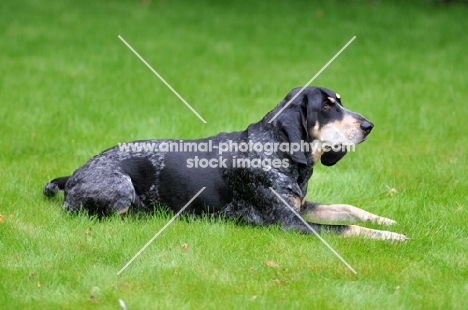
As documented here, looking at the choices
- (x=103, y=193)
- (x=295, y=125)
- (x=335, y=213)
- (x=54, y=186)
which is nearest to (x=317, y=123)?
(x=295, y=125)

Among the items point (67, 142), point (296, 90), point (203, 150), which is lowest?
point (67, 142)

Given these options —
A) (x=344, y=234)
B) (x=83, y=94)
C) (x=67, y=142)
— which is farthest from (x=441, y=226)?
(x=83, y=94)

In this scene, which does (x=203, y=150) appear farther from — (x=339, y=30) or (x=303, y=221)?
(x=339, y=30)

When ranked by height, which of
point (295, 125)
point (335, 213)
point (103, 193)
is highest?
point (295, 125)

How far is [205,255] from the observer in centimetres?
652

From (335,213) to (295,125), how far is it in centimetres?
108

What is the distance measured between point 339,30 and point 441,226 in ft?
38.9

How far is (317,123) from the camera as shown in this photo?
286 inches

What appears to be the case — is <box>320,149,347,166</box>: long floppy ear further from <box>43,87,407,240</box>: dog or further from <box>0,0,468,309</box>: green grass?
<box>0,0,468,309</box>: green grass

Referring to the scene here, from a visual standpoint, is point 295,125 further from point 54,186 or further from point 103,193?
point 54,186

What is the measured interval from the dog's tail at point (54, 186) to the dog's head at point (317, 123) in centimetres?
239

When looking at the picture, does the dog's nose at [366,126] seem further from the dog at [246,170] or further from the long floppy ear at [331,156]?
the long floppy ear at [331,156]

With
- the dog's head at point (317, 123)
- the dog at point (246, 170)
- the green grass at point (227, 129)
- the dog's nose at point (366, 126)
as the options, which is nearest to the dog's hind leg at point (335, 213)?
the dog at point (246, 170)

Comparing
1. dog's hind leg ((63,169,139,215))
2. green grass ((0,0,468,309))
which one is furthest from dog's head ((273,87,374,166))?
dog's hind leg ((63,169,139,215))
